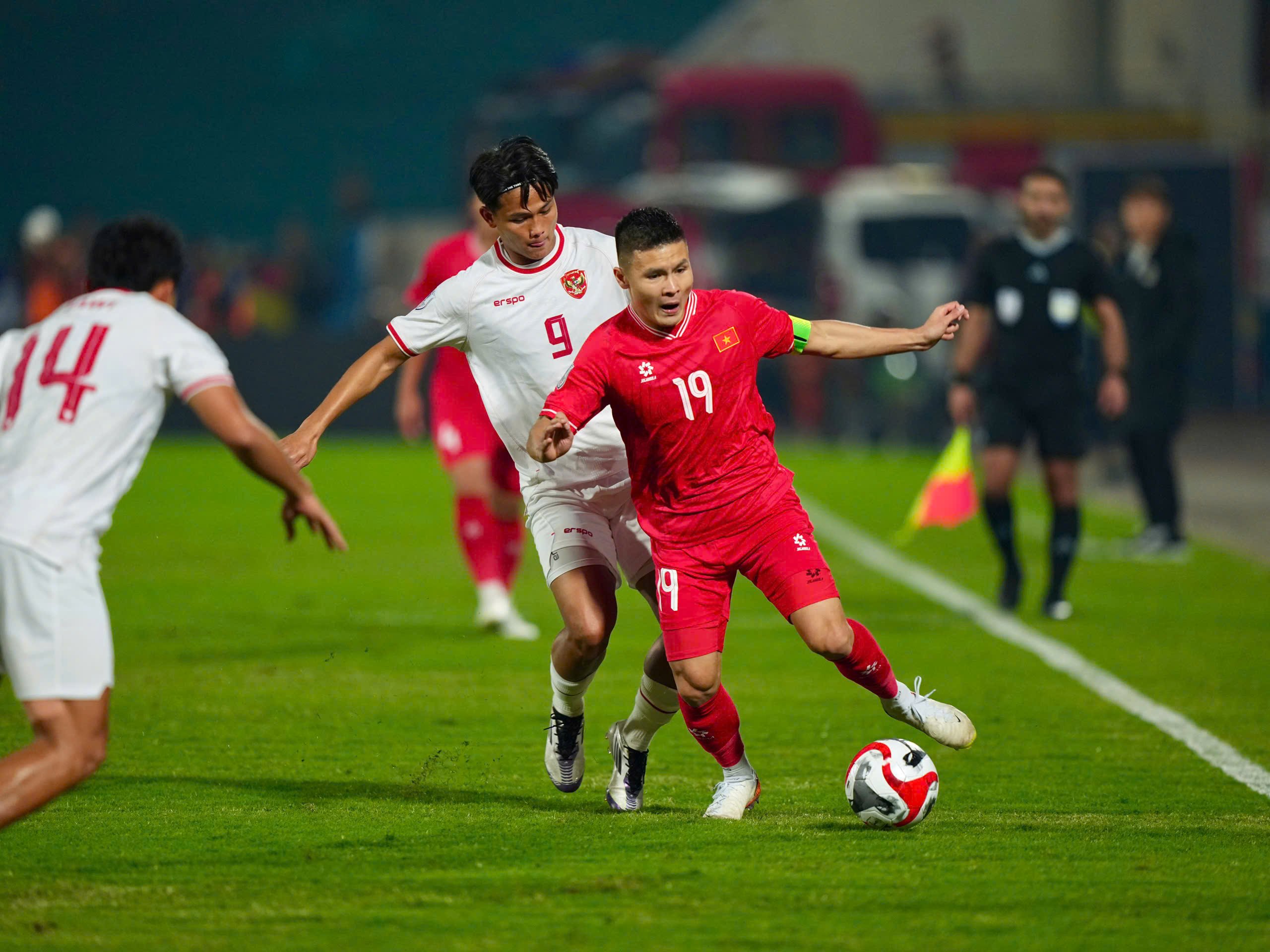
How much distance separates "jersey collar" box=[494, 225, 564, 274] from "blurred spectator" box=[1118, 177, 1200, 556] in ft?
25.7

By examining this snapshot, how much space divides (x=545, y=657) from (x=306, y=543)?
6.02 metres

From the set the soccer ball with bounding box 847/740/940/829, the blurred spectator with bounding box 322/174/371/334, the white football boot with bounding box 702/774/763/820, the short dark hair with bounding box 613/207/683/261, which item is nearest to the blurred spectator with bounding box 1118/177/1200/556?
the soccer ball with bounding box 847/740/940/829

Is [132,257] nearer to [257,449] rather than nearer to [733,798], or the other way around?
[257,449]

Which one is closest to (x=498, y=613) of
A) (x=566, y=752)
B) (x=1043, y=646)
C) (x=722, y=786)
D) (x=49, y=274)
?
(x=1043, y=646)

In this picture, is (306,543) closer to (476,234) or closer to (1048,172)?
(476,234)

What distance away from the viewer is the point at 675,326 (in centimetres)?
544

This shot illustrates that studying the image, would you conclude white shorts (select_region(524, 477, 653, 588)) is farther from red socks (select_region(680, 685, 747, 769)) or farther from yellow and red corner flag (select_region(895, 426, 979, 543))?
yellow and red corner flag (select_region(895, 426, 979, 543))

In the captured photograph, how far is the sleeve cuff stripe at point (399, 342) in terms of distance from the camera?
571cm

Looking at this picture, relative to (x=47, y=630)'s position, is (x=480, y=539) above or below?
below

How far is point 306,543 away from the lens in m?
14.4

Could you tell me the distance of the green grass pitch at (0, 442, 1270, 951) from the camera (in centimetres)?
439

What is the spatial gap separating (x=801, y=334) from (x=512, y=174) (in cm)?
100

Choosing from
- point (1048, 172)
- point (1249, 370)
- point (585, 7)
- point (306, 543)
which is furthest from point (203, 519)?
point (585, 7)

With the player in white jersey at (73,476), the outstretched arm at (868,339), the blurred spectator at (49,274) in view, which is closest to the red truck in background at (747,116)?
the blurred spectator at (49,274)
